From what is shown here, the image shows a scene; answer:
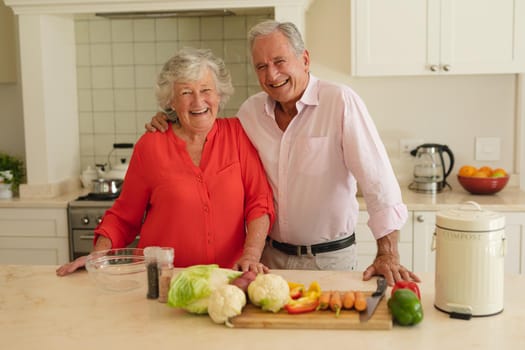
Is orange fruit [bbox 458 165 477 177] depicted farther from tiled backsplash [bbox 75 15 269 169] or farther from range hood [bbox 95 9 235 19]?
range hood [bbox 95 9 235 19]

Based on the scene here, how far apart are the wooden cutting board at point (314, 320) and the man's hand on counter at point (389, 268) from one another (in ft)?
0.97

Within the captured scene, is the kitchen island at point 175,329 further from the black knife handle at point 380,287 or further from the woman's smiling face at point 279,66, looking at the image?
the woman's smiling face at point 279,66

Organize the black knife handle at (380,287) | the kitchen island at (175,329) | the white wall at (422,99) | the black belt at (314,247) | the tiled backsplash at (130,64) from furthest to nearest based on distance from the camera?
1. the tiled backsplash at (130,64)
2. the white wall at (422,99)
3. the black belt at (314,247)
4. the black knife handle at (380,287)
5. the kitchen island at (175,329)

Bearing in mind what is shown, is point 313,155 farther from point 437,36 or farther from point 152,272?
point 437,36

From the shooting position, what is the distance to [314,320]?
1552 mm

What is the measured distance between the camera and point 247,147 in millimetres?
2326

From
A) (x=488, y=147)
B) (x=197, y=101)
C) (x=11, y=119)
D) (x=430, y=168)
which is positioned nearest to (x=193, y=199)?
(x=197, y=101)

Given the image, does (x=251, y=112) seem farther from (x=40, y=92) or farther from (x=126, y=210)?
(x=40, y=92)

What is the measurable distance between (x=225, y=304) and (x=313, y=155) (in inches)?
33.3

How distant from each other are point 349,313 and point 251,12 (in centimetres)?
269

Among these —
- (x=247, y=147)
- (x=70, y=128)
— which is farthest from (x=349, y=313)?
(x=70, y=128)

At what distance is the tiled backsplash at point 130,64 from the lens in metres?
4.04

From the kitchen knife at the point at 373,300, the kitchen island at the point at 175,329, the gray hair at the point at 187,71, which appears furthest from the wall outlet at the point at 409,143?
the kitchen knife at the point at 373,300

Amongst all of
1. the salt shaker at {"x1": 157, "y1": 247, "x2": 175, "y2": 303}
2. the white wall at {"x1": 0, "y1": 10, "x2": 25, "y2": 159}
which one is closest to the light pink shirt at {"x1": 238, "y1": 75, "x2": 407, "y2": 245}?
the salt shaker at {"x1": 157, "y1": 247, "x2": 175, "y2": 303}
